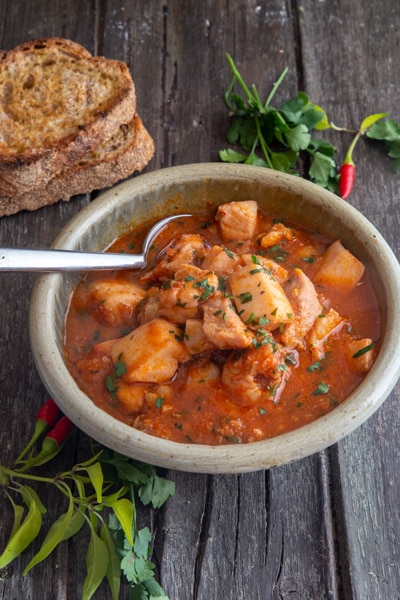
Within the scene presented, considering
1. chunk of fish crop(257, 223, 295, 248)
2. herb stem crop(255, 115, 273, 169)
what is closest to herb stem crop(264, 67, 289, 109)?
herb stem crop(255, 115, 273, 169)

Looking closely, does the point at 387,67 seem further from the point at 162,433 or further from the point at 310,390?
the point at 162,433

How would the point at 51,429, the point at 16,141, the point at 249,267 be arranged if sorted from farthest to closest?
the point at 16,141 < the point at 51,429 < the point at 249,267

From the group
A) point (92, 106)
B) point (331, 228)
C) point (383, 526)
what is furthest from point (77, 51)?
point (383, 526)

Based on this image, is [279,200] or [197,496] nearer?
[197,496]

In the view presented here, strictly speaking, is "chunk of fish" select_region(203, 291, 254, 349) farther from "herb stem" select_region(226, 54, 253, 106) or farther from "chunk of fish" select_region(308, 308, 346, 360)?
"herb stem" select_region(226, 54, 253, 106)

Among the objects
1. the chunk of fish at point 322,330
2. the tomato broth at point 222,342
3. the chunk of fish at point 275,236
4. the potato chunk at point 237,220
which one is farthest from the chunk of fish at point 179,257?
the chunk of fish at point 322,330

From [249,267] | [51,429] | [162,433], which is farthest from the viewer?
[51,429]

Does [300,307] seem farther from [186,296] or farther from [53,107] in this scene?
[53,107]
